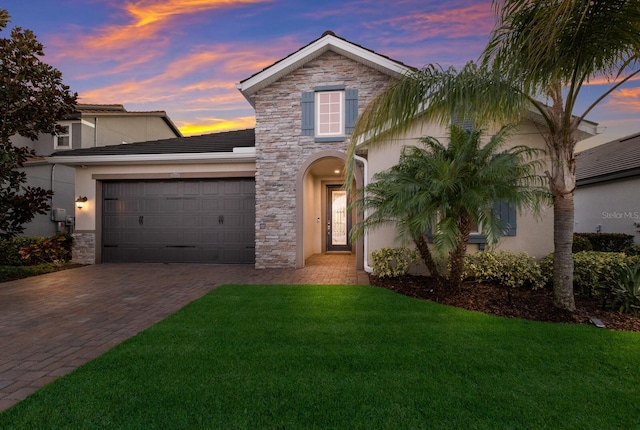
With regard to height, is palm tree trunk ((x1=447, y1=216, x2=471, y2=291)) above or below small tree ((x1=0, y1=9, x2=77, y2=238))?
below

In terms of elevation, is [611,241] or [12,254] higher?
[611,241]

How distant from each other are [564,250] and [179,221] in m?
10.3

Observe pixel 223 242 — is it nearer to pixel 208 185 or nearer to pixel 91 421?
pixel 208 185

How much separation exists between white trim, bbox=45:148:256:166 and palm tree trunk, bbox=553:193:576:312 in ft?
25.5

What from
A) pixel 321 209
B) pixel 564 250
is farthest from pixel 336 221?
pixel 564 250

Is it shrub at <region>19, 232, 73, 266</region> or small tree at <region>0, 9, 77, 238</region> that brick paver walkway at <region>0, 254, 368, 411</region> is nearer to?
shrub at <region>19, 232, 73, 266</region>

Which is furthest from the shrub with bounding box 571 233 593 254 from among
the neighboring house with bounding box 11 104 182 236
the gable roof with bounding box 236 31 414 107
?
the neighboring house with bounding box 11 104 182 236

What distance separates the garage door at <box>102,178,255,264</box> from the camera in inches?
427

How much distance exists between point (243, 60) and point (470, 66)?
9.14 metres

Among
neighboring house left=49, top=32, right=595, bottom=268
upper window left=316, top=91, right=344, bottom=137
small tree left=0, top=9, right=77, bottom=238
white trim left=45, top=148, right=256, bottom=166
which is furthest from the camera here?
white trim left=45, top=148, right=256, bottom=166

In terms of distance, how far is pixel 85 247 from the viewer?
11.1 meters

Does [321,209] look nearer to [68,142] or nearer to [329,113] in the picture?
[329,113]

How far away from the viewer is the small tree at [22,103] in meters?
7.60

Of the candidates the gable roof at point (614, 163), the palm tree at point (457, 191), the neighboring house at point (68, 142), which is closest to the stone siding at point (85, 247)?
the neighboring house at point (68, 142)
